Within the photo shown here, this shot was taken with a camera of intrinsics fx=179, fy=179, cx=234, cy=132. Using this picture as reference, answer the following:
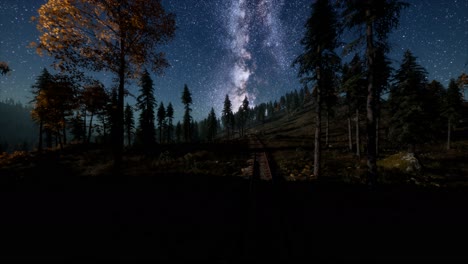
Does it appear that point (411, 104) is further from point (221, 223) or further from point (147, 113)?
point (147, 113)

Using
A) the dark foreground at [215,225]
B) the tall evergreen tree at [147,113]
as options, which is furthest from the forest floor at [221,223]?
the tall evergreen tree at [147,113]

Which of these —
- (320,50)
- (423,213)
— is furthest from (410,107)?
(423,213)

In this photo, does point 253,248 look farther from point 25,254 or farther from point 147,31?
point 147,31

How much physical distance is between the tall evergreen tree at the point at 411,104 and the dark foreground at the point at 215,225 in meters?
18.2

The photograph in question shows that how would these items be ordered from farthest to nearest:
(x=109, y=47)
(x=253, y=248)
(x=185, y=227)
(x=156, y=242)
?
(x=109, y=47) → (x=185, y=227) → (x=253, y=248) → (x=156, y=242)

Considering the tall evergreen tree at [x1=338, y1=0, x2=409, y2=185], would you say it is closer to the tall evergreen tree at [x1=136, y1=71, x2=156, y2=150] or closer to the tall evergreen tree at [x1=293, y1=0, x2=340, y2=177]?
the tall evergreen tree at [x1=293, y1=0, x2=340, y2=177]

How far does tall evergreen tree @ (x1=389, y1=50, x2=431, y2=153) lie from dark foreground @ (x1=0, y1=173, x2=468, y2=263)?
59.7 feet

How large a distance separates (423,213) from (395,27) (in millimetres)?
9168

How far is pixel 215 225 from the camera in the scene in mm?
5066

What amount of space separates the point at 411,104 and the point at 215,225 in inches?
1123

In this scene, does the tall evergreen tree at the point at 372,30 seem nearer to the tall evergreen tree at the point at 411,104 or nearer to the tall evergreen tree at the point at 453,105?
the tall evergreen tree at the point at 411,104

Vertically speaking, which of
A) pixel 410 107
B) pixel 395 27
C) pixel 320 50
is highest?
pixel 320 50

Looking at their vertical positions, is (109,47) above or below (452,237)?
above

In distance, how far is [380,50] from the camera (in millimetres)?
9492
